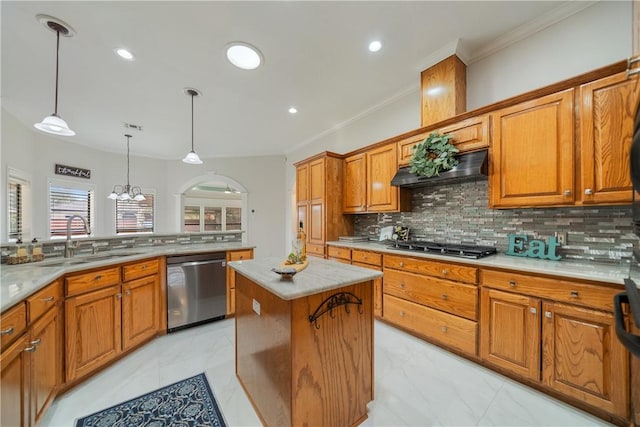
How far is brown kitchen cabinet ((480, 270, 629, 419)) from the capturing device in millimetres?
1458

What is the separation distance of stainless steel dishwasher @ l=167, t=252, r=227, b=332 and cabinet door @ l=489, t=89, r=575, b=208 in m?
3.06

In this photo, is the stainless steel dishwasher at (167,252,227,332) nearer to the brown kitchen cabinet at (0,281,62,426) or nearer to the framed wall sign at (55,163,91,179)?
the brown kitchen cabinet at (0,281,62,426)

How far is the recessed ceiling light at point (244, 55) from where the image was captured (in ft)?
7.65

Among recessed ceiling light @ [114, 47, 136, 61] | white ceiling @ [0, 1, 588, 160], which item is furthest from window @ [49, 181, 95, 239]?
recessed ceiling light @ [114, 47, 136, 61]

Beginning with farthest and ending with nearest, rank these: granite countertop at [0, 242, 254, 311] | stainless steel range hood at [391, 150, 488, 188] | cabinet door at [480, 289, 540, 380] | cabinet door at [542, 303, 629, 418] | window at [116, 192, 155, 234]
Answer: window at [116, 192, 155, 234] → stainless steel range hood at [391, 150, 488, 188] → cabinet door at [480, 289, 540, 380] → cabinet door at [542, 303, 629, 418] → granite countertop at [0, 242, 254, 311]

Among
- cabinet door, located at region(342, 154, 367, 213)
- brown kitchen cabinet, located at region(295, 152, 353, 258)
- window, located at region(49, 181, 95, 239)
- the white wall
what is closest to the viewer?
cabinet door, located at region(342, 154, 367, 213)

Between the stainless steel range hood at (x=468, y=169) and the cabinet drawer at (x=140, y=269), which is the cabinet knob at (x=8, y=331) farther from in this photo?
the stainless steel range hood at (x=468, y=169)

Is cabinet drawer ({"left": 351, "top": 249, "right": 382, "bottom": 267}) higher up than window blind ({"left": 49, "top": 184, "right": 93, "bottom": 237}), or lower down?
lower down

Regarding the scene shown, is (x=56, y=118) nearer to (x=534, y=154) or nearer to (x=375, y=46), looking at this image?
(x=375, y=46)

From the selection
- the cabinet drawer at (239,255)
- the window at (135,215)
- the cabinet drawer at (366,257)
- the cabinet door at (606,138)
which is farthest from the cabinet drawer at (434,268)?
the window at (135,215)

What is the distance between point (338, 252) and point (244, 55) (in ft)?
8.60

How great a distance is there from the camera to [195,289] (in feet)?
9.01

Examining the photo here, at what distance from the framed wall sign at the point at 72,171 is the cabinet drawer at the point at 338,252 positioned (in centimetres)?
552

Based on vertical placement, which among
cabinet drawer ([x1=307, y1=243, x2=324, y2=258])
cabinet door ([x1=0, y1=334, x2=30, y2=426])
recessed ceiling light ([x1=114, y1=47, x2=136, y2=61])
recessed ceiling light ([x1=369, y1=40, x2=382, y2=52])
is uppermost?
recessed ceiling light ([x1=369, y1=40, x2=382, y2=52])
